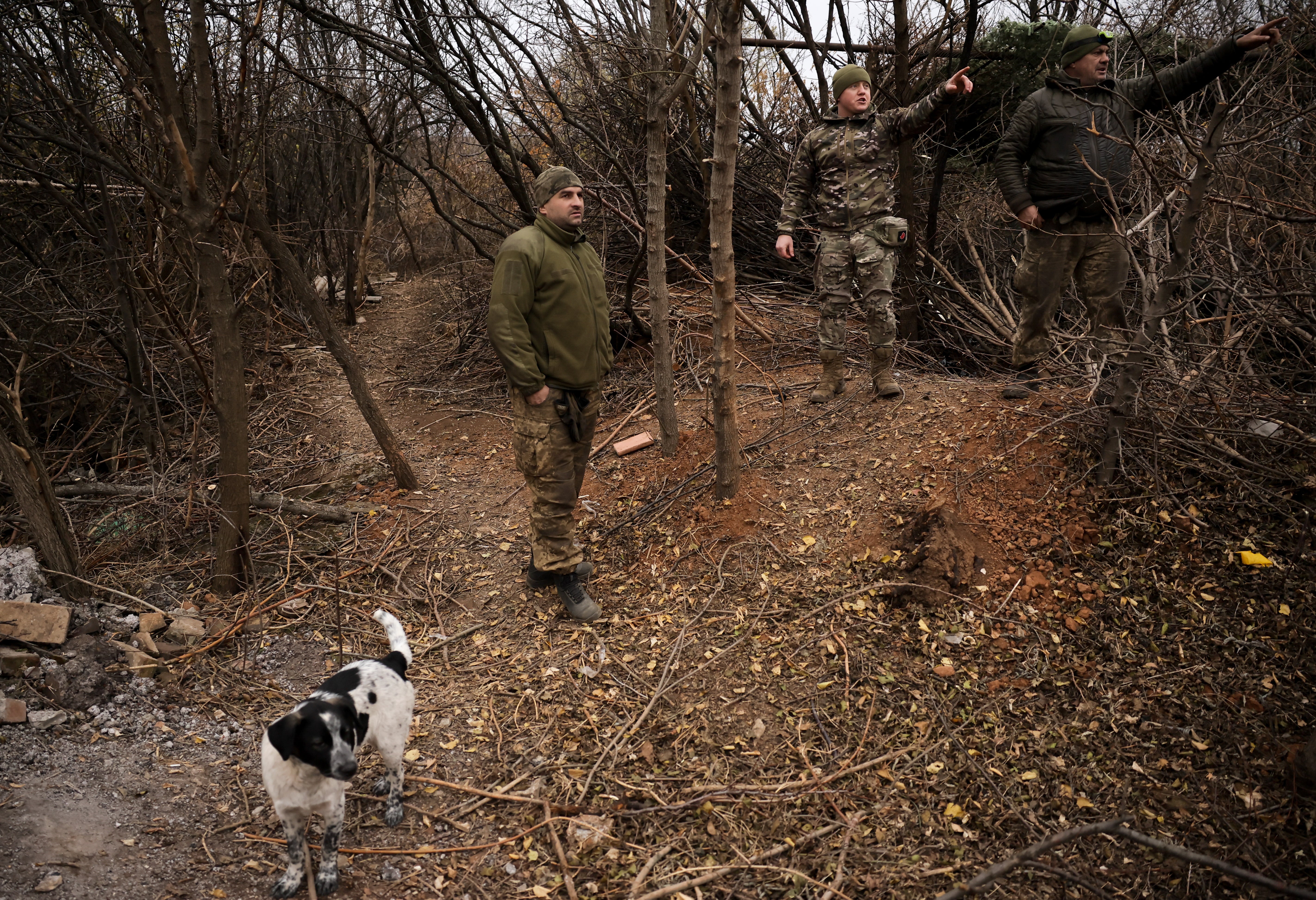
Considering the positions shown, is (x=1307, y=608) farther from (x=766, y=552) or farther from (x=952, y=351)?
(x=952, y=351)

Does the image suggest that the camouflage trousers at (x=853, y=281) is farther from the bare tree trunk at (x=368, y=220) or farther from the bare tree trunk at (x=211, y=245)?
the bare tree trunk at (x=368, y=220)

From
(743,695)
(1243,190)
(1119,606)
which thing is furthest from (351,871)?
(1243,190)

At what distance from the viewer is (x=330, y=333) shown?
552cm

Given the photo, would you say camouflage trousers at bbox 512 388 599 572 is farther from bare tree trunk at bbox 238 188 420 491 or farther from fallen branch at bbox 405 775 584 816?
bare tree trunk at bbox 238 188 420 491

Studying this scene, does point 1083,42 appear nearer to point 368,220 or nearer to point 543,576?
point 543,576

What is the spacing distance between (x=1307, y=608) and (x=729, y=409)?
2.86 metres

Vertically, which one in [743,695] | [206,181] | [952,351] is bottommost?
[743,695]

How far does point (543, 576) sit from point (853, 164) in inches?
129

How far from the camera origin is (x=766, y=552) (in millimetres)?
4527

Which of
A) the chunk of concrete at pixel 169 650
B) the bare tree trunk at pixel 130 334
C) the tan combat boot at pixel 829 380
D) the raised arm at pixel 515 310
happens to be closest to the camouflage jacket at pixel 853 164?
the tan combat boot at pixel 829 380

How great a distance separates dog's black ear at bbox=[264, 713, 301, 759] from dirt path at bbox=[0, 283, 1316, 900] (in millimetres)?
686

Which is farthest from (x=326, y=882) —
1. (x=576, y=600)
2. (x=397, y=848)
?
(x=576, y=600)

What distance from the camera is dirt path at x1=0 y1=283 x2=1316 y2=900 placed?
9.50ft

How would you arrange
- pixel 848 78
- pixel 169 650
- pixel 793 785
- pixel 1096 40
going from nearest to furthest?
pixel 793 785
pixel 169 650
pixel 1096 40
pixel 848 78
